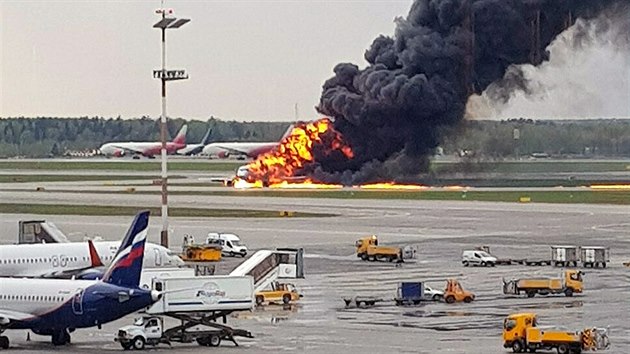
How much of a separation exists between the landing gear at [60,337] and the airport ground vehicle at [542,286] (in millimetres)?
24422

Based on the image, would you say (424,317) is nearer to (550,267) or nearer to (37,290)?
(37,290)

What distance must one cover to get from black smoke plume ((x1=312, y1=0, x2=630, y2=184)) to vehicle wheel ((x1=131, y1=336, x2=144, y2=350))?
326 feet

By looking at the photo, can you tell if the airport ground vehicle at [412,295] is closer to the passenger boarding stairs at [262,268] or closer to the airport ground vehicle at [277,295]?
the airport ground vehicle at [277,295]

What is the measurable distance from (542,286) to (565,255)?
1532cm

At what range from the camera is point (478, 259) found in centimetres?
8281

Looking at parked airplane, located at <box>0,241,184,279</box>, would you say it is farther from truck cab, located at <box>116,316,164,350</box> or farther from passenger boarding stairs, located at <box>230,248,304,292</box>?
truck cab, located at <box>116,316,164,350</box>

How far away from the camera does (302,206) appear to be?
131 m

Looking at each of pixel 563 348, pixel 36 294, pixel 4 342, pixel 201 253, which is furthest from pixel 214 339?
pixel 201 253

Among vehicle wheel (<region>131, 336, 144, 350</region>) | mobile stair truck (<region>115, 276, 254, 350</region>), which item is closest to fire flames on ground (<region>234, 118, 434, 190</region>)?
mobile stair truck (<region>115, 276, 254, 350</region>)

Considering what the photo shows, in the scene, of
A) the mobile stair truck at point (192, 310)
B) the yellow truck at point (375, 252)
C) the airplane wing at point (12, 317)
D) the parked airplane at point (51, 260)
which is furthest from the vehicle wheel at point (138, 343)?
the yellow truck at point (375, 252)

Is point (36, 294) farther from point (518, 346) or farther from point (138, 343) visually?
point (518, 346)

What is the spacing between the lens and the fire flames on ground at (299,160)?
158 metres

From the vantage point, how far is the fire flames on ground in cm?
15838

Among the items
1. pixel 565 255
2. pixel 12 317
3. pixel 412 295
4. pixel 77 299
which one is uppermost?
pixel 77 299
